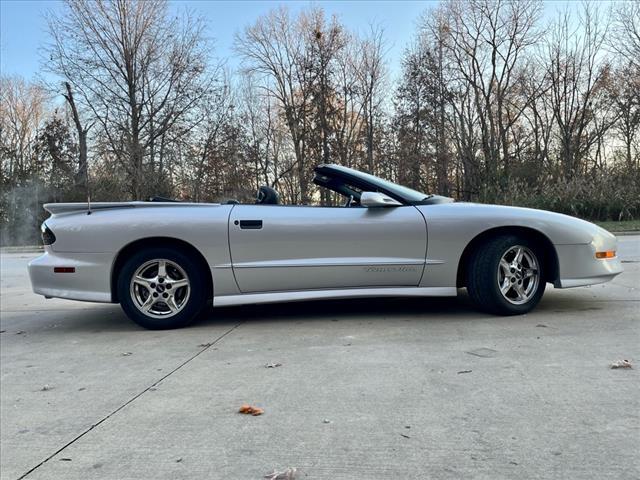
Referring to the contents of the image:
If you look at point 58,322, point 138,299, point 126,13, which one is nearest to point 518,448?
point 138,299

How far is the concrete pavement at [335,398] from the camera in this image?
210 centimetres

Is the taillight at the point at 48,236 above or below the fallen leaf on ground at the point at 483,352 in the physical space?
above

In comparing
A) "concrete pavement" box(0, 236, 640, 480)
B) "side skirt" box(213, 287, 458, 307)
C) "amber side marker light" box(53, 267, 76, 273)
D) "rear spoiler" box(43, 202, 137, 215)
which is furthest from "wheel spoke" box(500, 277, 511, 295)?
"amber side marker light" box(53, 267, 76, 273)

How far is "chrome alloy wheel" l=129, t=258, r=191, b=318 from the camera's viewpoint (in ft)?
14.7

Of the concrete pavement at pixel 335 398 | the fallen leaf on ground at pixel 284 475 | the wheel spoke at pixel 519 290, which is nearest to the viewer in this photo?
the fallen leaf on ground at pixel 284 475

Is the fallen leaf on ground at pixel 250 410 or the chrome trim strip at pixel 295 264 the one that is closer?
the fallen leaf on ground at pixel 250 410

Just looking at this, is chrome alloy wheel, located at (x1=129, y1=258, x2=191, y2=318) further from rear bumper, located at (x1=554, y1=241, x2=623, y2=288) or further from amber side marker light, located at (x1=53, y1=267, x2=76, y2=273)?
rear bumper, located at (x1=554, y1=241, x2=623, y2=288)

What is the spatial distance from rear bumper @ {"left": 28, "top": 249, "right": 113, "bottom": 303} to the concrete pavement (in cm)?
37

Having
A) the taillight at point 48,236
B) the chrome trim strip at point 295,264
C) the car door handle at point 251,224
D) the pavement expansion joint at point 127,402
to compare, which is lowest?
the pavement expansion joint at point 127,402

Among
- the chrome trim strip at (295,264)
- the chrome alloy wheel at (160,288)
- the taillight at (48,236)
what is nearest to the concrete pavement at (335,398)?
the chrome alloy wheel at (160,288)

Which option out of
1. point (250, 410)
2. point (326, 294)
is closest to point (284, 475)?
point (250, 410)

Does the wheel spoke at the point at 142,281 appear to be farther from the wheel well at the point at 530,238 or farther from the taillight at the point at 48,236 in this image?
the wheel well at the point at 530,238

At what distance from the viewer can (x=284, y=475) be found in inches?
77.8

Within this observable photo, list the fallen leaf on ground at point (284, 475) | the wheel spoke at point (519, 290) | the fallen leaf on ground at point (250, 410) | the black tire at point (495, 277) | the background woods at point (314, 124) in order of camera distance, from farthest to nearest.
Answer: the background woods at point (314, 124)
the wheel spoke at point (519, 290)
the black tire at point (495, 277)
the fallen leaf on ground at point (250, 410)
the fallen leaf on ground at point (284, 475)
